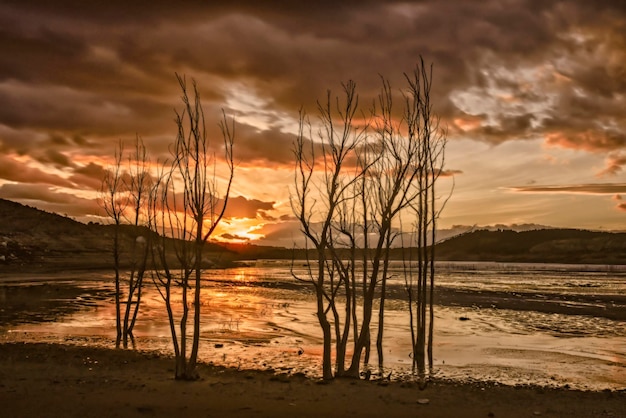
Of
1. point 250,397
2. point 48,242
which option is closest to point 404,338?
point 250,397

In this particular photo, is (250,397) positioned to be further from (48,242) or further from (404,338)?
(48,242)

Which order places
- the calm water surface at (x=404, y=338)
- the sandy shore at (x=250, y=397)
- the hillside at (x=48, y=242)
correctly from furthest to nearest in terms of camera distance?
the hillside at (x=48, y=242)
the calm water surface at (x=404, y=338)
the sandy shore at (x=250, y=397)

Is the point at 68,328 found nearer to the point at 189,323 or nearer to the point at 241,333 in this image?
the point at 189,323

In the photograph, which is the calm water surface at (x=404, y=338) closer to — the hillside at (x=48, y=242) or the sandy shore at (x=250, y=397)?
the sandy shore at (x=250, y=397)

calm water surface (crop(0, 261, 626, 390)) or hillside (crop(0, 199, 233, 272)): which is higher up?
hillside (crop(0, 199, 233, 272))

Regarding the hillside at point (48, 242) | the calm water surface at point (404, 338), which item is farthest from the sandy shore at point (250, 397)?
the hillside at point (48, 242)

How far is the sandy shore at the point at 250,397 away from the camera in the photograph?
11.4 meters

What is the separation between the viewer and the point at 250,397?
1260cm

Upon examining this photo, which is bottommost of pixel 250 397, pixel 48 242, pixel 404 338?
pixel 404 338

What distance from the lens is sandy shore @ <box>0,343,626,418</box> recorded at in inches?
449

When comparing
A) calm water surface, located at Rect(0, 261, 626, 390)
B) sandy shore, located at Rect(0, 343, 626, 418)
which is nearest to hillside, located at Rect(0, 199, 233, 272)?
calm water surface, located at Rect(0, 261, 626, 390)

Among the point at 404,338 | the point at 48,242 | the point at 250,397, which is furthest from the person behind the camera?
the point at 48,242

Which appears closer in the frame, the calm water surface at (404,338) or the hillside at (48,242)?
the calm water surface at (404,338)

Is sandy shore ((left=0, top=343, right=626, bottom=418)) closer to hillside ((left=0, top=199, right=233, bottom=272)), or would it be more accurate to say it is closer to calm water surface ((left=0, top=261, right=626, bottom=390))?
calm water surface ((left=0, top=261, right=626, bottom=390))
